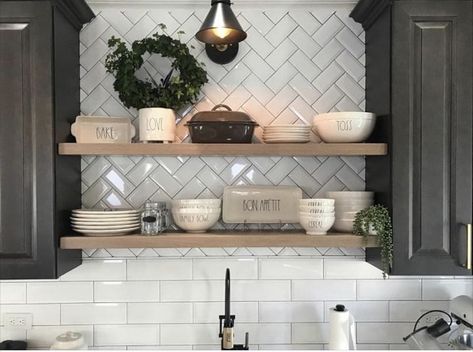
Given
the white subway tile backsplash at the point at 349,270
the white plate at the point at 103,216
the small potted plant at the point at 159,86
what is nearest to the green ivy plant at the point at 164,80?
the small potted plant at the point at 159,86

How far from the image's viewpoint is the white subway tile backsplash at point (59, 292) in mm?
1992

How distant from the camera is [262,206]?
76.9 inches

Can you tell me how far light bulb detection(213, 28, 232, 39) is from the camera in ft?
5.54

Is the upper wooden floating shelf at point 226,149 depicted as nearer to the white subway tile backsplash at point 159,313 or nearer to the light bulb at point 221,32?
the light bulb at point 221,32

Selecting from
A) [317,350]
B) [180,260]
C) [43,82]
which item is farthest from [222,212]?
[43,82]

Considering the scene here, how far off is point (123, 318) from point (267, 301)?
2.30 ft

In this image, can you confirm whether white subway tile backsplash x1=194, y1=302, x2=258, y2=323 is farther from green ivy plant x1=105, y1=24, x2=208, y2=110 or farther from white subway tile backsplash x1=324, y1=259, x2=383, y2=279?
green ivy plant x1=105, y1=24, x2=208, y2=110

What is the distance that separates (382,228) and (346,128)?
0.45 m

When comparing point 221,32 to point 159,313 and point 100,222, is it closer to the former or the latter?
point 100,222

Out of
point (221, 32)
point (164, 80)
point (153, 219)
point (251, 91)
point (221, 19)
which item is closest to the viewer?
point (221, 19)

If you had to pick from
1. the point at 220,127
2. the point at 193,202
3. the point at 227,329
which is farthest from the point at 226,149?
the point at 227,329

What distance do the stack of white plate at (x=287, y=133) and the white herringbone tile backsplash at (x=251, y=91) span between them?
0.70 ft

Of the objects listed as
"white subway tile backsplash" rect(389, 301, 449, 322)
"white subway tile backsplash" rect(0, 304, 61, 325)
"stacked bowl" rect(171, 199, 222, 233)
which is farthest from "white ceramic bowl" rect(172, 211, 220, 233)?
"white subway tile backsplash" rect(389, 301, 449, 322)

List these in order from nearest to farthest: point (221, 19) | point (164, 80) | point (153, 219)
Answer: point (221, 19)
point (153, 219)
point (164, 80)
